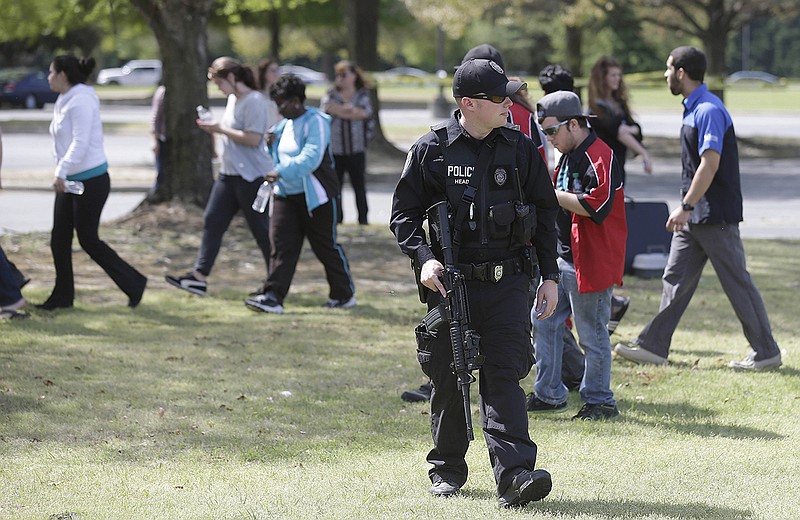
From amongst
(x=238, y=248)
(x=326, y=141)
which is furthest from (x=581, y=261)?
(x=238, y=248)

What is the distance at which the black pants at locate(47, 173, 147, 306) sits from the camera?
29.3 feet

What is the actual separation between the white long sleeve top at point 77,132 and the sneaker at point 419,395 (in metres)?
3.48

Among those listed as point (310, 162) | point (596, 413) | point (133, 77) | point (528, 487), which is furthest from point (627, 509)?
point (133, 77)

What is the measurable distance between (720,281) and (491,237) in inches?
131

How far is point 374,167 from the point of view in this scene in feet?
74.6

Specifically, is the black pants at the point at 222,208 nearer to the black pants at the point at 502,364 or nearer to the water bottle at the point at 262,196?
the water bottle at the point at 262,196

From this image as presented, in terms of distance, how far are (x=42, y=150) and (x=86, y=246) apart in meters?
18.2

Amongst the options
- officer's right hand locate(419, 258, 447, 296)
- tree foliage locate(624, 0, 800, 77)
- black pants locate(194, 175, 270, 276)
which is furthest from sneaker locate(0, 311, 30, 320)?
tree foliage locate(624, 0, 800, 77)

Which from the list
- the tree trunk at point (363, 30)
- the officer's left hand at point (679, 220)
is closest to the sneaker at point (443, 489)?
→ the officer's left hand at point (679, 220)

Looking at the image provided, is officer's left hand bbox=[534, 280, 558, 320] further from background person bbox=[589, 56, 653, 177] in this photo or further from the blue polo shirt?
background person bbox=[589, 56, 653, 177]

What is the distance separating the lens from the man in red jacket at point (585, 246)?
235 inches

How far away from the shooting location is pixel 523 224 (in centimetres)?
467

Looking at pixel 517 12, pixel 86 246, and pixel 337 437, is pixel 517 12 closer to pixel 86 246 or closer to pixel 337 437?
pixel 86 246

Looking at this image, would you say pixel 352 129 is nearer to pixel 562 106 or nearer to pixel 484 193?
pixel 562 106
